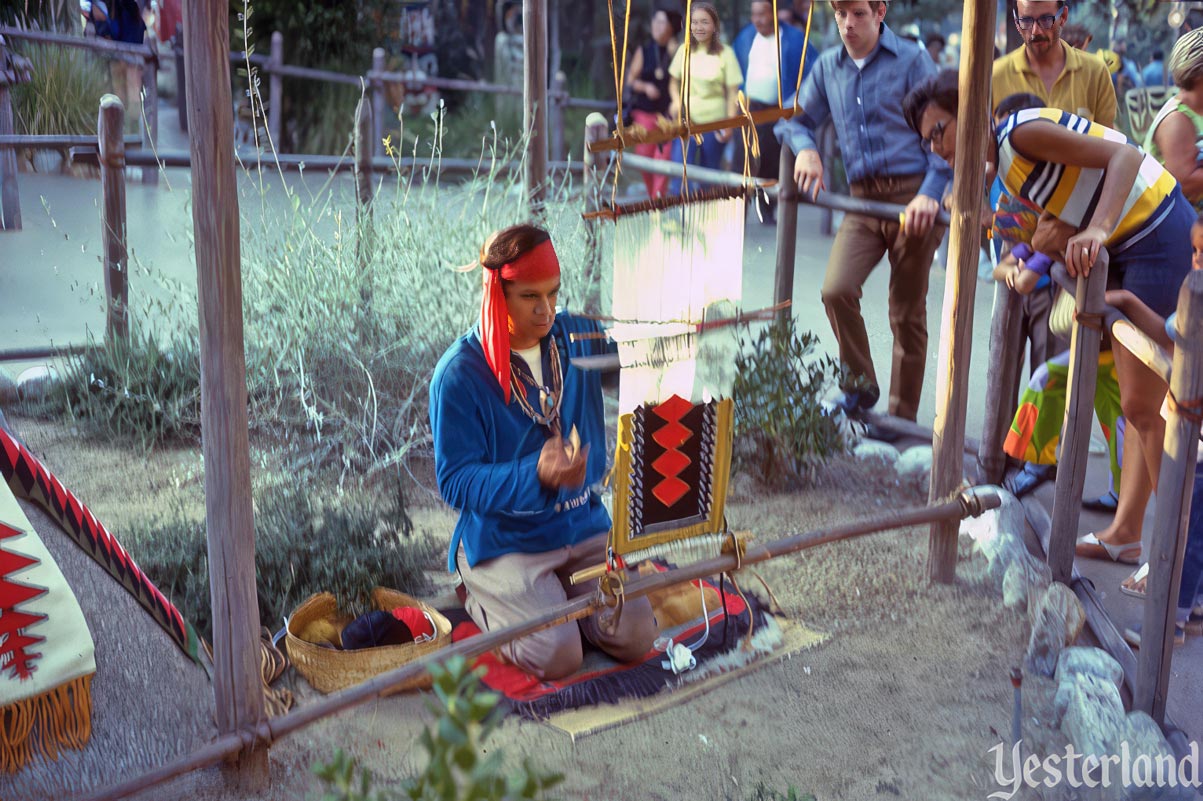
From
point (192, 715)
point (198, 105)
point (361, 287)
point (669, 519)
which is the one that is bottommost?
point (192, 715)

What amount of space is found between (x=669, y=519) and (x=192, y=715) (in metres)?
1.05

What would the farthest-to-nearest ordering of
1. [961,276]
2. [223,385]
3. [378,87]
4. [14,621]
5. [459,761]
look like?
[378,87], [961,276], [223,385], [14,621], [459,761]

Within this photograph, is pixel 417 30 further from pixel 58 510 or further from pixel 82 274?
pixel 58 510

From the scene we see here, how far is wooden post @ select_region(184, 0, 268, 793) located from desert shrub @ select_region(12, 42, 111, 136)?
503cm

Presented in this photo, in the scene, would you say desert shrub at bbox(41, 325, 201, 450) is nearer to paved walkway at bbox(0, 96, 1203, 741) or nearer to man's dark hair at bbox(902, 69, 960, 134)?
paved walkway at bbox(0, 96, 1203, 741)

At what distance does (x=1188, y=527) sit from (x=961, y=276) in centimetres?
84

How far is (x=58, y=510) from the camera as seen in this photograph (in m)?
2.20

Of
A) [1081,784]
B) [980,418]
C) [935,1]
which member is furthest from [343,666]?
[935,1]

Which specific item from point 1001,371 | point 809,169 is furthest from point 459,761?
point 809,169

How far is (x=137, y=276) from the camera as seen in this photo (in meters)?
6.48

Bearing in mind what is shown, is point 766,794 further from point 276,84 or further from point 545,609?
point 276,84

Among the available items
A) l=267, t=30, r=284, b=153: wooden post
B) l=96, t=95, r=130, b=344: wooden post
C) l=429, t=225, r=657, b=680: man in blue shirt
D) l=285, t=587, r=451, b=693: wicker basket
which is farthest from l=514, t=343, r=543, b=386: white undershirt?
l=267, t=30, r=284, b=153: wooden post

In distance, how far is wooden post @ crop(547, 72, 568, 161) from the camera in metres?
9.29

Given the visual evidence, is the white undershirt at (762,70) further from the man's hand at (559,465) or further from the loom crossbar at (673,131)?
the man's hand at (559,465)
